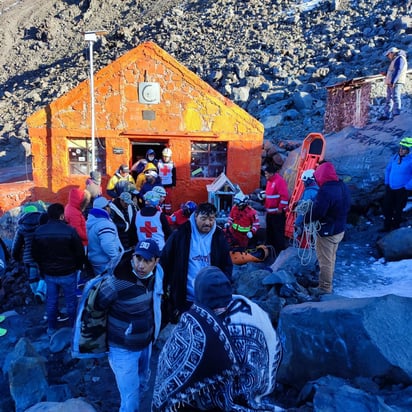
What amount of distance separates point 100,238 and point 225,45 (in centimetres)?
2922

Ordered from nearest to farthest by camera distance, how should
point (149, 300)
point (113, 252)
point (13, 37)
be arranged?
point (149, 300) < point (113, 252) < point (13, 37)

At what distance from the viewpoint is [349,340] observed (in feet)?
10.9

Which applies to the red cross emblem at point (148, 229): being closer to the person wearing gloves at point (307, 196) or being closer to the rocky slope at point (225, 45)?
the person wearing gloves at point (307, 196)

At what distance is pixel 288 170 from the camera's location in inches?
426

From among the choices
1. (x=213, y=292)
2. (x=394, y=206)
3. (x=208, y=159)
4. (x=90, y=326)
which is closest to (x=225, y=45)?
(x=208, y=159)

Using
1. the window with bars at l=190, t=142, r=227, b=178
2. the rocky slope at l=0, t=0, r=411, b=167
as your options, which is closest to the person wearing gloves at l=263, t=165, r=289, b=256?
the window with bars at l=190, t=142, r=227, b=178

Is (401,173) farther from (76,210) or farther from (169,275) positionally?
(76,210)

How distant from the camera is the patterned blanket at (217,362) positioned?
6.45ft

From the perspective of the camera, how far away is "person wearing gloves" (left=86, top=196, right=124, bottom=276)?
4.92m

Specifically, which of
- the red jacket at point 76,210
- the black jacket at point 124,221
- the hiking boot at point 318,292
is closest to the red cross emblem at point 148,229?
the black jacket at point 124,221

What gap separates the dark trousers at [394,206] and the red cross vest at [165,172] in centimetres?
542

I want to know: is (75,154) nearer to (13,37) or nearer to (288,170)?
(288,170)

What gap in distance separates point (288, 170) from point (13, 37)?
42.9 meters

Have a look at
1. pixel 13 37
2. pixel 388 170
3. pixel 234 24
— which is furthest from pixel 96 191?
pixel 13 37
